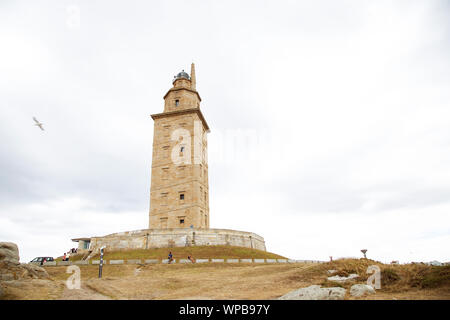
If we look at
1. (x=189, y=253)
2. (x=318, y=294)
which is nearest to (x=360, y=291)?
(x=318, y=294)

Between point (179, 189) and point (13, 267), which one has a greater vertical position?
point (179, 189)

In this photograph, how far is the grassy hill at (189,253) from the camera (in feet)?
111

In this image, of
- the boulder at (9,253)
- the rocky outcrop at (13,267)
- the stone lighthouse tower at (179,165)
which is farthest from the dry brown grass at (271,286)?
the stone lighthouse tower at (179,165)

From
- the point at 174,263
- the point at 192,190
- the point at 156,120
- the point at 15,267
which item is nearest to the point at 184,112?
the point at 156,120

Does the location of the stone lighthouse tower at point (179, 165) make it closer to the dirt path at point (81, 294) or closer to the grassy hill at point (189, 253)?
the grassy hill at point (189, 253)

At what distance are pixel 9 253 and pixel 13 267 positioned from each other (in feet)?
4.04

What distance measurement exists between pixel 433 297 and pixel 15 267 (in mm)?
18019

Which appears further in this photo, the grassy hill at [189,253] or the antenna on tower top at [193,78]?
the antenna on tower top at [193,78]

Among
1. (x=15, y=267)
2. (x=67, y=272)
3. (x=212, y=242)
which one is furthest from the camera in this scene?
(x=212, y=242)

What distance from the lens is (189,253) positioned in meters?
34.4

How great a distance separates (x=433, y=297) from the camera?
9969mm

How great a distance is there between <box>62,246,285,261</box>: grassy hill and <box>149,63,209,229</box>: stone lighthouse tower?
6.71 metres

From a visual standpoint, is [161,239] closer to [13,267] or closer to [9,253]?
[9,253]
